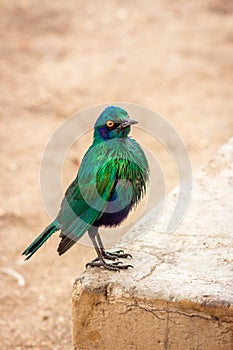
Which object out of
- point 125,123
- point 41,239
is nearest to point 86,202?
point 41,239

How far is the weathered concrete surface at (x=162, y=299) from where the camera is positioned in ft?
8.72

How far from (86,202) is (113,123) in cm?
32

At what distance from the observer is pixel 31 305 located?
4.48 metres

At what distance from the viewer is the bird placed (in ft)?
8.91

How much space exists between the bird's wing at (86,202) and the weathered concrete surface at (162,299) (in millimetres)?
205

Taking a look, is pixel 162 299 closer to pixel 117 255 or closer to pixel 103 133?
pixel 117 255

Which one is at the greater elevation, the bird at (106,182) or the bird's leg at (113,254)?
the bird at (106,182)

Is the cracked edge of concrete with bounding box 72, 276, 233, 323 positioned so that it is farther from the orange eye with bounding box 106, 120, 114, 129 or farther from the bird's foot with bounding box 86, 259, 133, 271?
the orange eye with bounding box 106, 120, 114, 129

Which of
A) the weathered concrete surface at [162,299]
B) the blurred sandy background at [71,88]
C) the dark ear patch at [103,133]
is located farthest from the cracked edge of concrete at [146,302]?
the blurred sandy background at [71,88]

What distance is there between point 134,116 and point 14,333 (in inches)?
114

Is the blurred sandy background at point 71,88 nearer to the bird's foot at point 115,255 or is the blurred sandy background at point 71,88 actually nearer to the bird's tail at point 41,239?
the bird's foot at point 115,255

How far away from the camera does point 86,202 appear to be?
278 cm

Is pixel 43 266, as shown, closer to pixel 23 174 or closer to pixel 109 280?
pixel 23 174

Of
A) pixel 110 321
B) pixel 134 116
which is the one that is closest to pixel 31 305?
pixel 110 321
